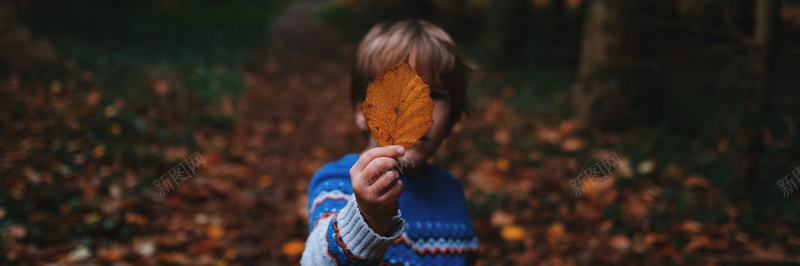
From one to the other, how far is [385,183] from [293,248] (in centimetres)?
233

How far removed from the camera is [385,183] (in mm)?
742

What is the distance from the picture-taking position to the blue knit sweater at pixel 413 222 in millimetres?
978

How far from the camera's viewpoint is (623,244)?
275 cm

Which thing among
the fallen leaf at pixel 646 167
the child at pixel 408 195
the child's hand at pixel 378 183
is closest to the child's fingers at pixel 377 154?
the child's hand at pixel 378 183

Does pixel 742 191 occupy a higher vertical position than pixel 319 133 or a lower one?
lower

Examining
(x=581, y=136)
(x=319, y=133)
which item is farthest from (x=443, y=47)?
(x=319, y=133)

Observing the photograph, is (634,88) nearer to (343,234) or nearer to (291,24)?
(343,234)

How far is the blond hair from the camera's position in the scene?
1.12m

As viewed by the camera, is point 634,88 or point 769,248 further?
point 634,88

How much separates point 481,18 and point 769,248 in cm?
1087

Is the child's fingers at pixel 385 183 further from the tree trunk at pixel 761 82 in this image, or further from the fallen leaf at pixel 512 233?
the tree trunk at pixel 761 82

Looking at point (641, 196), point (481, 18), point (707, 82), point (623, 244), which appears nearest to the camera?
point (623, 244)

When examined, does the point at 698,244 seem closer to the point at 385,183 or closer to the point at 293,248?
the point at 293,248

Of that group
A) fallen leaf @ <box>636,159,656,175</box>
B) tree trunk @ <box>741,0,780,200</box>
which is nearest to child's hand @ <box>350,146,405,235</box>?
tree trunk @ <box>741,0,780,200</box>
